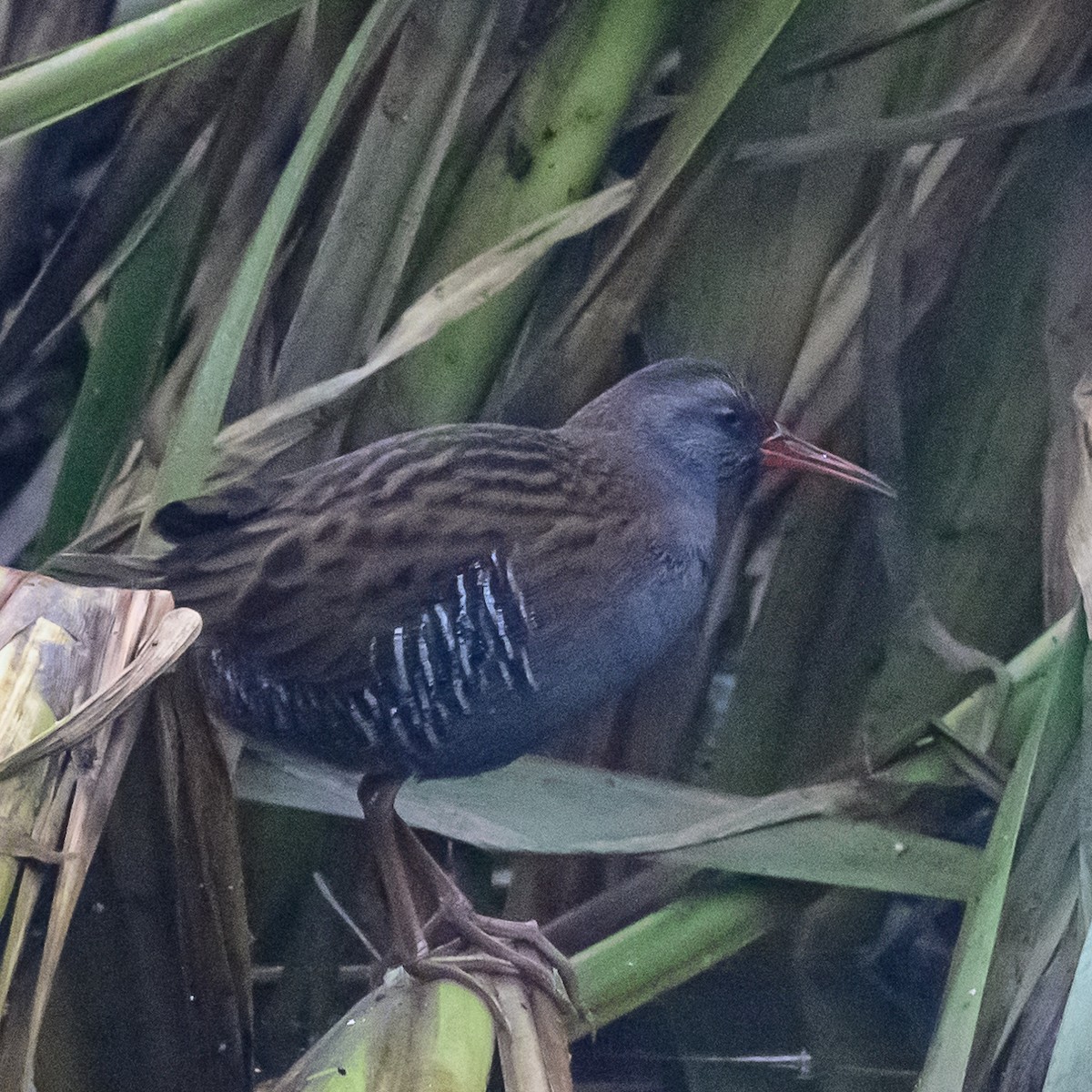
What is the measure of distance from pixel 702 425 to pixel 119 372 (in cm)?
44

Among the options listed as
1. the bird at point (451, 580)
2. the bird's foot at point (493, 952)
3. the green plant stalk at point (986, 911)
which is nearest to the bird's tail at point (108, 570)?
the bird at point (451, 580)

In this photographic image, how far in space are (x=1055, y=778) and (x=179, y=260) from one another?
28.7 inches

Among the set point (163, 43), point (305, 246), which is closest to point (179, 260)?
point (305, 246)

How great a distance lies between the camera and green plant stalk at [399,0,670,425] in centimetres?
102

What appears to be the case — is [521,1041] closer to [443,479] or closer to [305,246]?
[443,479]

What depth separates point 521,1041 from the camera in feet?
2.67

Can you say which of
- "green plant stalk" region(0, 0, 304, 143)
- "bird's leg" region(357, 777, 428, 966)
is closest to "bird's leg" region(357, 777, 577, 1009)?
"bird's leg" region(357, 777, 428, 966)

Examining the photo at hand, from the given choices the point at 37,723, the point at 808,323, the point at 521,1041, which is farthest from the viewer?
the point at 808,323

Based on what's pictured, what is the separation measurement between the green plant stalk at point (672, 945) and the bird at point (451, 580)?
13cm

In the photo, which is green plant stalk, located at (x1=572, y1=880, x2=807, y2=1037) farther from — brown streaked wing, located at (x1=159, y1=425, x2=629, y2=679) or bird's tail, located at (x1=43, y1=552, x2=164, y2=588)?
bird's tail, located at (x1=43, y1=552, x2=164, y2=588)

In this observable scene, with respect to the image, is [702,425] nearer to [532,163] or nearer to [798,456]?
[798,456]

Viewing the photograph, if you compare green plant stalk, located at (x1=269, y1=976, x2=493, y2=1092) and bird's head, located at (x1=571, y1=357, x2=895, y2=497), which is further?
bird's head, located at (x1=571, y1=357, x2=895, y2=497)

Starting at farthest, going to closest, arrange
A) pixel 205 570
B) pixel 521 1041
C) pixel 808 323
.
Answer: pixel 808 323 < pixel 205 570 < pixel 521 1041

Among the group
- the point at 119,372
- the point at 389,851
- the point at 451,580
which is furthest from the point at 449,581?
the point at 119,372
